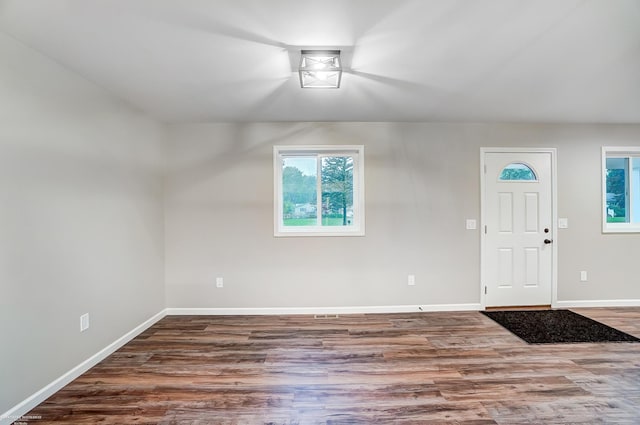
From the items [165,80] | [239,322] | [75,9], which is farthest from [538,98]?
[239,322]

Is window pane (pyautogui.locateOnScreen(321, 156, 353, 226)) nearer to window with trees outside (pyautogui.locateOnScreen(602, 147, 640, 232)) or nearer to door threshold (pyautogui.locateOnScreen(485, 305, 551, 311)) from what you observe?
door threshold (pyautogui.locateOnScreen(485, 305, 551, 311))

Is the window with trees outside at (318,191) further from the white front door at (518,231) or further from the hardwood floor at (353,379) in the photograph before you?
the white front door at (518,231)

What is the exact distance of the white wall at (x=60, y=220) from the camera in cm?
180

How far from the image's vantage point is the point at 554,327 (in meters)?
3.11

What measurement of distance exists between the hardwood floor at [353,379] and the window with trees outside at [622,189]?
1452 millimetres

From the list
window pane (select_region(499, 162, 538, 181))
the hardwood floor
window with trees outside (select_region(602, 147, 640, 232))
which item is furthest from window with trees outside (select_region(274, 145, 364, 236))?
window with trees outside (select_region(602, 147, 640, 232))

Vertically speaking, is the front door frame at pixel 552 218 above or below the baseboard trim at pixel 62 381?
above

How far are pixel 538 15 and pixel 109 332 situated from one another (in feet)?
13.1

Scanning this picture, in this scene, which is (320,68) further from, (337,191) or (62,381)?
(62,381)

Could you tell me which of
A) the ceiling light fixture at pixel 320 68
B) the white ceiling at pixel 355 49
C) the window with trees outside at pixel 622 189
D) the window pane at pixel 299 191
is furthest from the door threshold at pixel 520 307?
the ceiling light fixture at pixel 320 68

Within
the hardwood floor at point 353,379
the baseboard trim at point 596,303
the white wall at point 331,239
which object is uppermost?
the white wall at point 331,239

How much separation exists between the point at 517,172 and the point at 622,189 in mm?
1527

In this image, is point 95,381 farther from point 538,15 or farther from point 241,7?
point 538,15

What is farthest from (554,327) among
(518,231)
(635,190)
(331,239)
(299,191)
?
(299,191)
